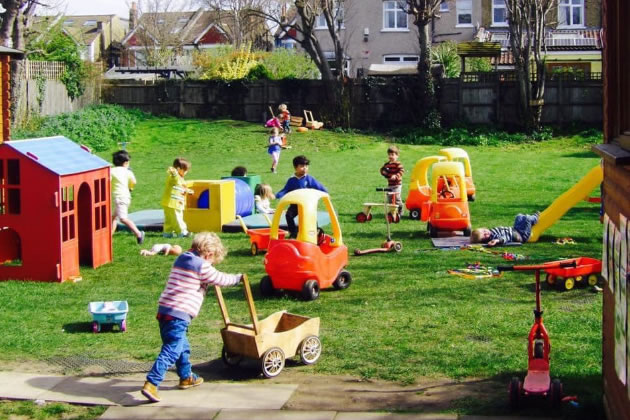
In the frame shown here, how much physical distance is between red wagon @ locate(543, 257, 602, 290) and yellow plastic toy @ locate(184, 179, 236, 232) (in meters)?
7.90

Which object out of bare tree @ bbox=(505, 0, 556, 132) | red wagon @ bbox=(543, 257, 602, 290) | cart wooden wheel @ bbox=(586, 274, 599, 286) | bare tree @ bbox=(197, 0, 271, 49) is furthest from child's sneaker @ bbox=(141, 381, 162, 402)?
bare tree @ bbox=(197, 0, 271, 49)

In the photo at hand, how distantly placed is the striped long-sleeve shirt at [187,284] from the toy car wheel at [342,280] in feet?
15.1

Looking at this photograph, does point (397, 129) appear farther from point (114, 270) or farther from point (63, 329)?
point (63, 329)

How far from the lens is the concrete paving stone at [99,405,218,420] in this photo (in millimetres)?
8133

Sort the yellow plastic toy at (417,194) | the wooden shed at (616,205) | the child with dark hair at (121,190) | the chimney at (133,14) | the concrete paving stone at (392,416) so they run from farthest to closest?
1. the chimney at (133,14)
2. the yellow plastic toy at (417,194)
3. the child with dark hair at (121,190)
4. the concrete paving stone at (392,416)
5. the wooden shed at (616,205)

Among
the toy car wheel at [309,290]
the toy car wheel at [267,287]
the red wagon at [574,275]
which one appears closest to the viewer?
the red wagon at [574,275]

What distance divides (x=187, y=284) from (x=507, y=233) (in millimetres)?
9142

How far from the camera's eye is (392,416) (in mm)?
8023

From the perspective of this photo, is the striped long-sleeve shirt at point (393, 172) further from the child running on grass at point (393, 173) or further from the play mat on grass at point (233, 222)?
the play mat on grass at point (233, 222)

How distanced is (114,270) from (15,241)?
Result: 1717 millimetres

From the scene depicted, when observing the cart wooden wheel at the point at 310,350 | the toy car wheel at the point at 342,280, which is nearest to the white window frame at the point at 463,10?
the toy car wheel at the point at 342,280

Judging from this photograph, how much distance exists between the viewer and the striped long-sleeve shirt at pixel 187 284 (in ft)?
28.8

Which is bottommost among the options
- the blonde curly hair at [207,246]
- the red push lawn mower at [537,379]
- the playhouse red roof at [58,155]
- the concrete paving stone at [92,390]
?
the concrete paving stone at [92,390]

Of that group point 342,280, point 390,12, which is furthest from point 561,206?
point 390,12
